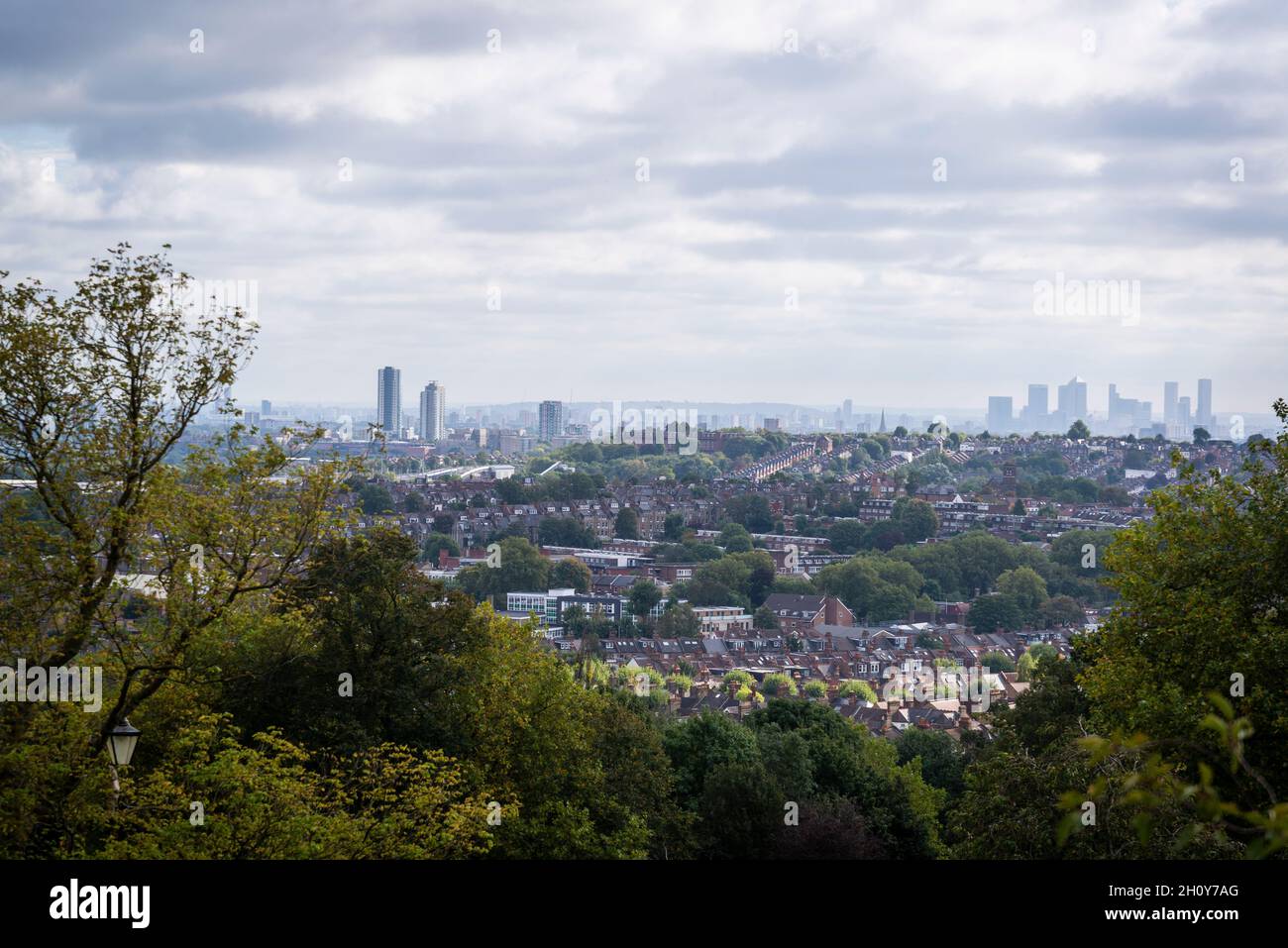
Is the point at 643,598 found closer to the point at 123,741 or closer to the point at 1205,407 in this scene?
the point at 123,741

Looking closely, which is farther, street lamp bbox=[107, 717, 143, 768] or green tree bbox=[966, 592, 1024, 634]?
green tree bbox=[966, 592, 1024, 634]

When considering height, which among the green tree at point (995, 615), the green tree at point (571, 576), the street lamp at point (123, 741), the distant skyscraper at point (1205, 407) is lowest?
the green tree at point (995, 615)

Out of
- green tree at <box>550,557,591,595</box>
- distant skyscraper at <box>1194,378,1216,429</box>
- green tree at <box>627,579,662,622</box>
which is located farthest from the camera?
distant skyscraper at <box>1194,378,1216,429</box>

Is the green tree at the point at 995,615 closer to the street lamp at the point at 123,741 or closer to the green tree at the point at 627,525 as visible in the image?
the green tree at the point at 627,525

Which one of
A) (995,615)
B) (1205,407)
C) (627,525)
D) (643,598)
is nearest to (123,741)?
(643,598)

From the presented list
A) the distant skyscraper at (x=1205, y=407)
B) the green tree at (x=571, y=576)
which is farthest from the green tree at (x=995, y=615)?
the distant skyscraper at (x=1205, y=407)

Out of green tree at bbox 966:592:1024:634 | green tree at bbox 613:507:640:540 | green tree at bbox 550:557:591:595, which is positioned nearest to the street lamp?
green tree at bbox 966:592:1024:634

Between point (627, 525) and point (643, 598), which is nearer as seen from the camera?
point (643, 598)

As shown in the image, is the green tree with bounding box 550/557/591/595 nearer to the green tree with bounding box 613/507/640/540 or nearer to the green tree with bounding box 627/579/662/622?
the green tree with bounding box 627/579/662/622
